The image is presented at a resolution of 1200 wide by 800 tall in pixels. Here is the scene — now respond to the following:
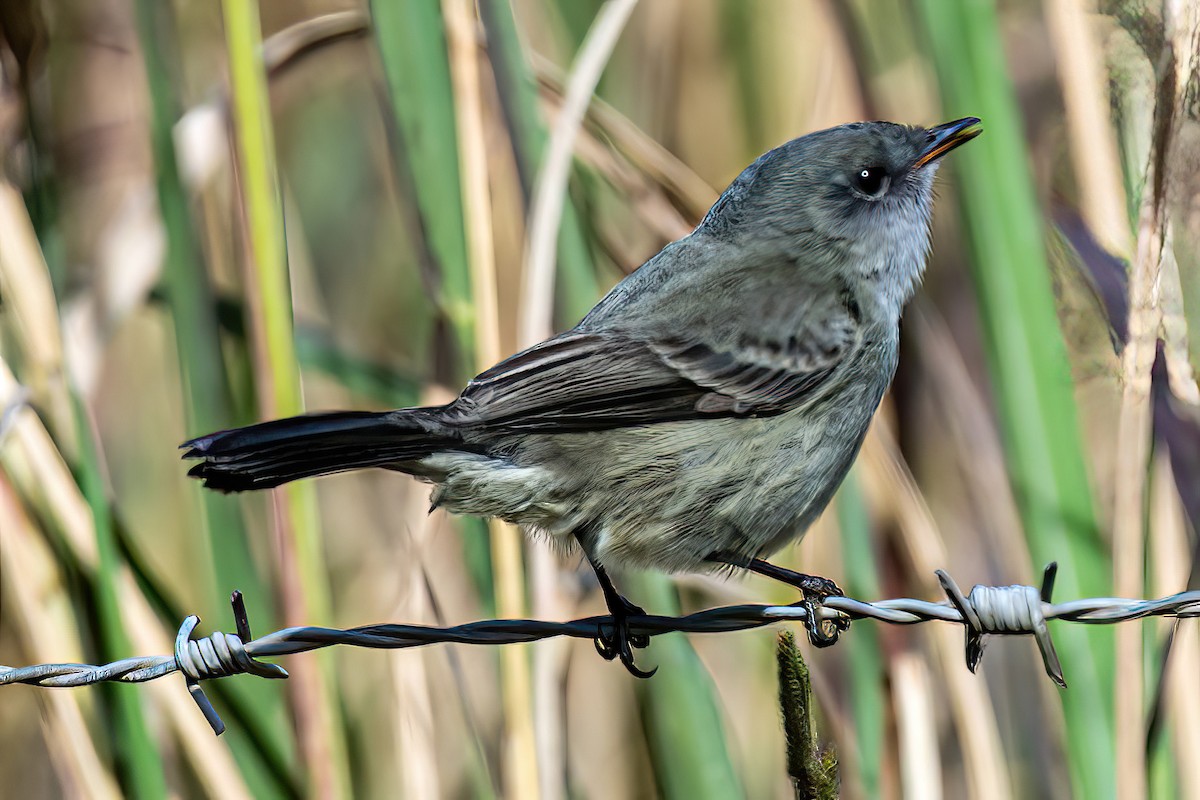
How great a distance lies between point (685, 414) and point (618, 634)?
1.30 feet

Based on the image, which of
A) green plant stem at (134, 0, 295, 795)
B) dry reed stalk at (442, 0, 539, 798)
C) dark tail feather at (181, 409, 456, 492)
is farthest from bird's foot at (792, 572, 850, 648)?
green plant stem at (134, 0, 295, 795)

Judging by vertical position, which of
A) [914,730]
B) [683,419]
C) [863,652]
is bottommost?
[914,730]

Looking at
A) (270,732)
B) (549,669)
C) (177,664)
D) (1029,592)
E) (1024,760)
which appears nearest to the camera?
(1029,592)

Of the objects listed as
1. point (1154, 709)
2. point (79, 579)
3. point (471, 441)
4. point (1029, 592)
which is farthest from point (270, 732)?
point (1154, 709)

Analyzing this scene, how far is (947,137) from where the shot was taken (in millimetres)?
2160

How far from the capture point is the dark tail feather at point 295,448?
1628 mm

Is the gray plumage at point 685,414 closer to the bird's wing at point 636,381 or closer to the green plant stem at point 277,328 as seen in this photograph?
the bird's wing at point 636,381

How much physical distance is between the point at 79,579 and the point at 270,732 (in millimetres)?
428

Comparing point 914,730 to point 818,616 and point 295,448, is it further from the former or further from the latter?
point 295,448

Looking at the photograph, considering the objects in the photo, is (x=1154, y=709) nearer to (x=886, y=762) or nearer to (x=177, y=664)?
(x=886, y=762)

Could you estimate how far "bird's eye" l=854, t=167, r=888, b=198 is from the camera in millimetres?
2311

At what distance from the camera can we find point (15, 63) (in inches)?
89.3

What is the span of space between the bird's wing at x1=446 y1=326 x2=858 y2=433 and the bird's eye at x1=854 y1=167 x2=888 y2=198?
1.15ft

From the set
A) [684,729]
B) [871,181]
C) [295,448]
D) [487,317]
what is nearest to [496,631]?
[295,448]
